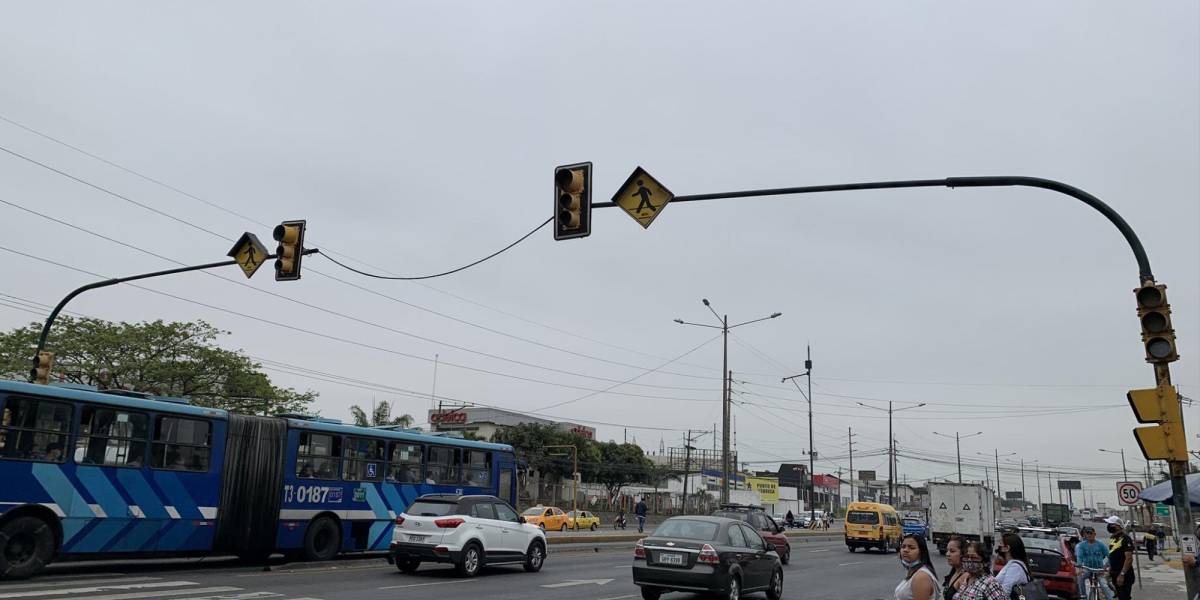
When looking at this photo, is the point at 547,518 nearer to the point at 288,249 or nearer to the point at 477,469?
the point at 477,469

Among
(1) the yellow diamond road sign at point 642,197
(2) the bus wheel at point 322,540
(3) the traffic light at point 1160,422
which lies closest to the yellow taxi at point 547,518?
(2) the bus wheel at point 322,540

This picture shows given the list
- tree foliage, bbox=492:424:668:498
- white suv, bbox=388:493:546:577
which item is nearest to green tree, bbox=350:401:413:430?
tree foliage, bbox=492:424:668:498

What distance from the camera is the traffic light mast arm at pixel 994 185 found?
32.0 feet

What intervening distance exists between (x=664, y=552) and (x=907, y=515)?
41.0m

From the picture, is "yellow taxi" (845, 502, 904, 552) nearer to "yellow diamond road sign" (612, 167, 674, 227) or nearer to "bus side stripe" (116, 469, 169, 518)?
"bus side stripe" (116, 469, 169, 518)

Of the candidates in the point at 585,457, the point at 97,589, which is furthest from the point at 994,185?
the point at 585,457

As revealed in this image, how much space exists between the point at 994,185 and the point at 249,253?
1253 cm

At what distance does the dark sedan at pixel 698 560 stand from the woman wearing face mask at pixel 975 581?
256 inches

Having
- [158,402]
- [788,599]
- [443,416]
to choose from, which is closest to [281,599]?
[158,402]

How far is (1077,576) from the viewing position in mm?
18500

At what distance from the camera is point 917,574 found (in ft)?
23.2

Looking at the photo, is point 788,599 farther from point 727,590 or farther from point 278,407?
point 278,407

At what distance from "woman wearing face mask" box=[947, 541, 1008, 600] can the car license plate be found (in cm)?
669

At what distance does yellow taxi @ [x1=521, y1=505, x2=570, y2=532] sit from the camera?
41622mm
